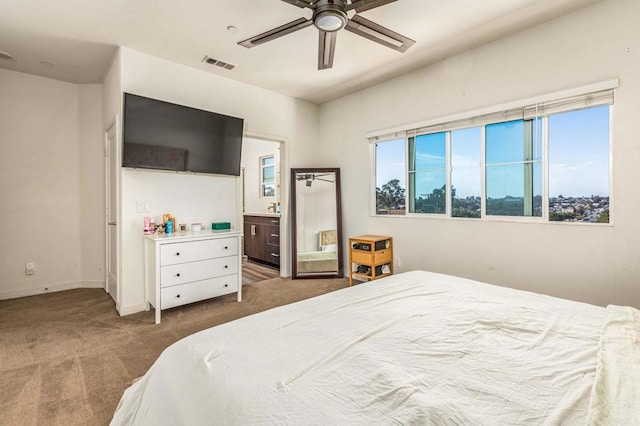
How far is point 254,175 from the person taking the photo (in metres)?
6.58

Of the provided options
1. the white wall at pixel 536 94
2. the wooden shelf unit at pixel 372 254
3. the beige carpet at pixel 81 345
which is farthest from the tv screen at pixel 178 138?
the white wall at pixel 536 94

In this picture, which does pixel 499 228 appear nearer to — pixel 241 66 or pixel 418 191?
pixel 418 191

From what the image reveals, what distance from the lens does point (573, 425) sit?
0.73 meters

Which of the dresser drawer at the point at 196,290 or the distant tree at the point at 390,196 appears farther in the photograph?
the distant tree at the point at 390,196

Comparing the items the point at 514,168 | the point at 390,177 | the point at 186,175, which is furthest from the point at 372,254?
the point at 186,175

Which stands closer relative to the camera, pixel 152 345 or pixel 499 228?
pixel 152 345

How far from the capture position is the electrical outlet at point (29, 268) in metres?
3.84

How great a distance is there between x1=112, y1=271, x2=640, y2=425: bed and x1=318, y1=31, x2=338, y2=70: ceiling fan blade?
1956mm

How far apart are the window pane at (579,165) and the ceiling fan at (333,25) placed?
1709 millimetres

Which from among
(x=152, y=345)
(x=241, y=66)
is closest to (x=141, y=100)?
(x=241, y=66)

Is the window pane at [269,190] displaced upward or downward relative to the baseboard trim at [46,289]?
upward

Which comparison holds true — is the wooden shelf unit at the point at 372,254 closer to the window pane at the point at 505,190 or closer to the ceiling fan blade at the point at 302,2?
the window pane at the point at 505,190

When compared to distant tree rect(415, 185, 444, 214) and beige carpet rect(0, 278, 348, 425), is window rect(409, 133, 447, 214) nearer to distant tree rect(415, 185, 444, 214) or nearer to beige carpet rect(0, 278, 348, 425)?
distant tree rect(415, 185, 444, 214)

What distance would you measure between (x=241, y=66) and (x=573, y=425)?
4.01m
